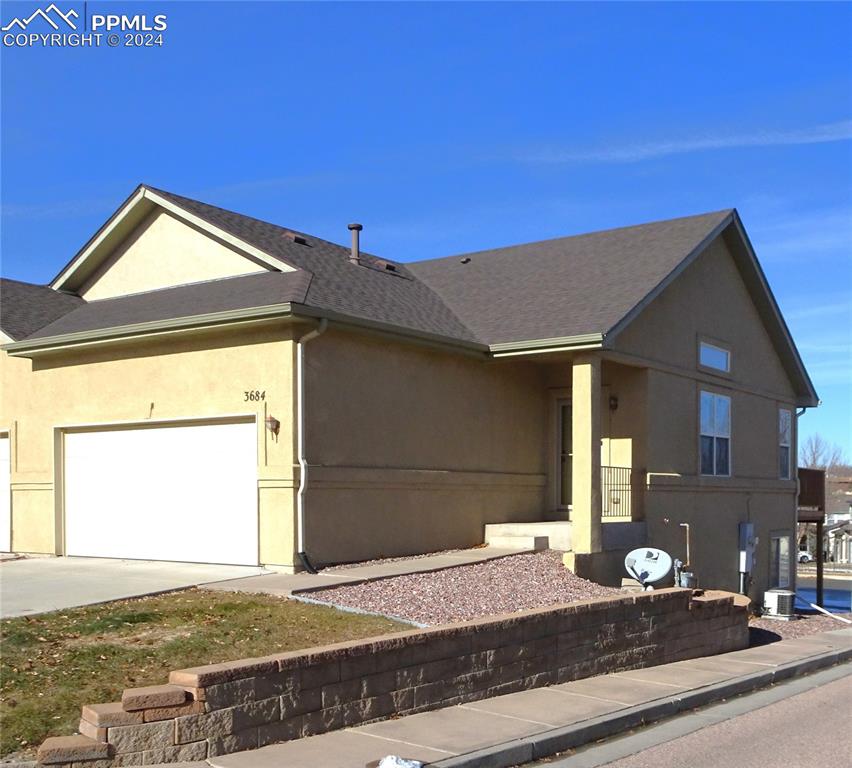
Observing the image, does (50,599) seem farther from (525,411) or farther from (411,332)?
(525,411)

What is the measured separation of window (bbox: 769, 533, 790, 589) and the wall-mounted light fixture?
13618 millimetres

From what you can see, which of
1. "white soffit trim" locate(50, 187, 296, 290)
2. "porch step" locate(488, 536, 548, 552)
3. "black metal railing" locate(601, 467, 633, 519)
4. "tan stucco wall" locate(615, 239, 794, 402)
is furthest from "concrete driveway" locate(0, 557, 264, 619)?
"tan stucco wall" locate(615, 239, 794, 402)

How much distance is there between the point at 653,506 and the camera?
17.7 metres

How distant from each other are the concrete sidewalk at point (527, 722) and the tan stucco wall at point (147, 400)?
4.96 m

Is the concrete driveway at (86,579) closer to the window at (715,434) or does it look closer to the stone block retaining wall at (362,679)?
the stone block retaining wall at (362,679)

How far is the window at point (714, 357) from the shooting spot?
19578mm

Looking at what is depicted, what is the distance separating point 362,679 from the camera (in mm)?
8148

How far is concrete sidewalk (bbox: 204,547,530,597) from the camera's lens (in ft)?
38.7

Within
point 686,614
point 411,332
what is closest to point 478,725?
point 686,614

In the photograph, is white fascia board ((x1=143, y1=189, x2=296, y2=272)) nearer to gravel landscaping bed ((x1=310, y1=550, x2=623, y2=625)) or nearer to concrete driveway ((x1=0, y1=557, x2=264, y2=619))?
concrete driveway ((x1=0, y1=557, x2=264, y2=619))

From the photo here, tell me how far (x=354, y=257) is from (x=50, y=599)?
949 centimetres

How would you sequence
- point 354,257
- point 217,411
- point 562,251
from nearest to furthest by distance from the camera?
point 217,411 < point 354,257 < point 562,251

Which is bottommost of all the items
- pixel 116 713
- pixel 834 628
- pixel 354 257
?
pixel 834 628

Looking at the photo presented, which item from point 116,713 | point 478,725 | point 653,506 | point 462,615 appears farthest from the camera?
point 653,506
